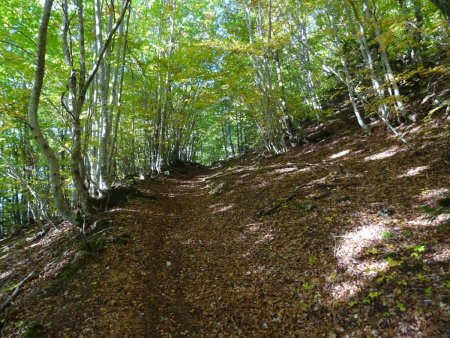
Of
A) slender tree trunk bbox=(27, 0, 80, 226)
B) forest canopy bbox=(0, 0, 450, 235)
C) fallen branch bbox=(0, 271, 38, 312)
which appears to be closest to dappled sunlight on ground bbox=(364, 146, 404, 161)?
forest canopy bbox=(0, 0, 450, 235)

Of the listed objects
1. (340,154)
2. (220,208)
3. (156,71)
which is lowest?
(220,208)

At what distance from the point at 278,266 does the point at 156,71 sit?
1434 cm

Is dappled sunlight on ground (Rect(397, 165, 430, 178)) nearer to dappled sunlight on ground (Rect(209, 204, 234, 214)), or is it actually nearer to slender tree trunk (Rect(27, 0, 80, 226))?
dappled sunlight on ground (Rect(209, 204, 234, 214))

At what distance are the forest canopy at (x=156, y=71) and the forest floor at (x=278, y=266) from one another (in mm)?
1616

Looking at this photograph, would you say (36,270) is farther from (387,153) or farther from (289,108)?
(289,108)

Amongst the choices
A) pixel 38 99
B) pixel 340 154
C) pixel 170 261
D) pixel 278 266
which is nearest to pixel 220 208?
pixel 170 261

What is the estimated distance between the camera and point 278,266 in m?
5.38

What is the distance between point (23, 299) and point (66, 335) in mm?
1885

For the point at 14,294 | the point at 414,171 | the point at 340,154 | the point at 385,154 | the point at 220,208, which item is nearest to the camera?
the point at 14,294

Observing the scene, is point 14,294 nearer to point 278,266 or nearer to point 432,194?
point 278,266

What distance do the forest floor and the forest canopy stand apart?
1.62 meters

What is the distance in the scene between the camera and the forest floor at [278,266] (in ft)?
12.9

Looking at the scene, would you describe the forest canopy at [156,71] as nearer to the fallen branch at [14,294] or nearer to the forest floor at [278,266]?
the fallen branch at [14,294]

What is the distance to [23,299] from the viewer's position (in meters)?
5.24
